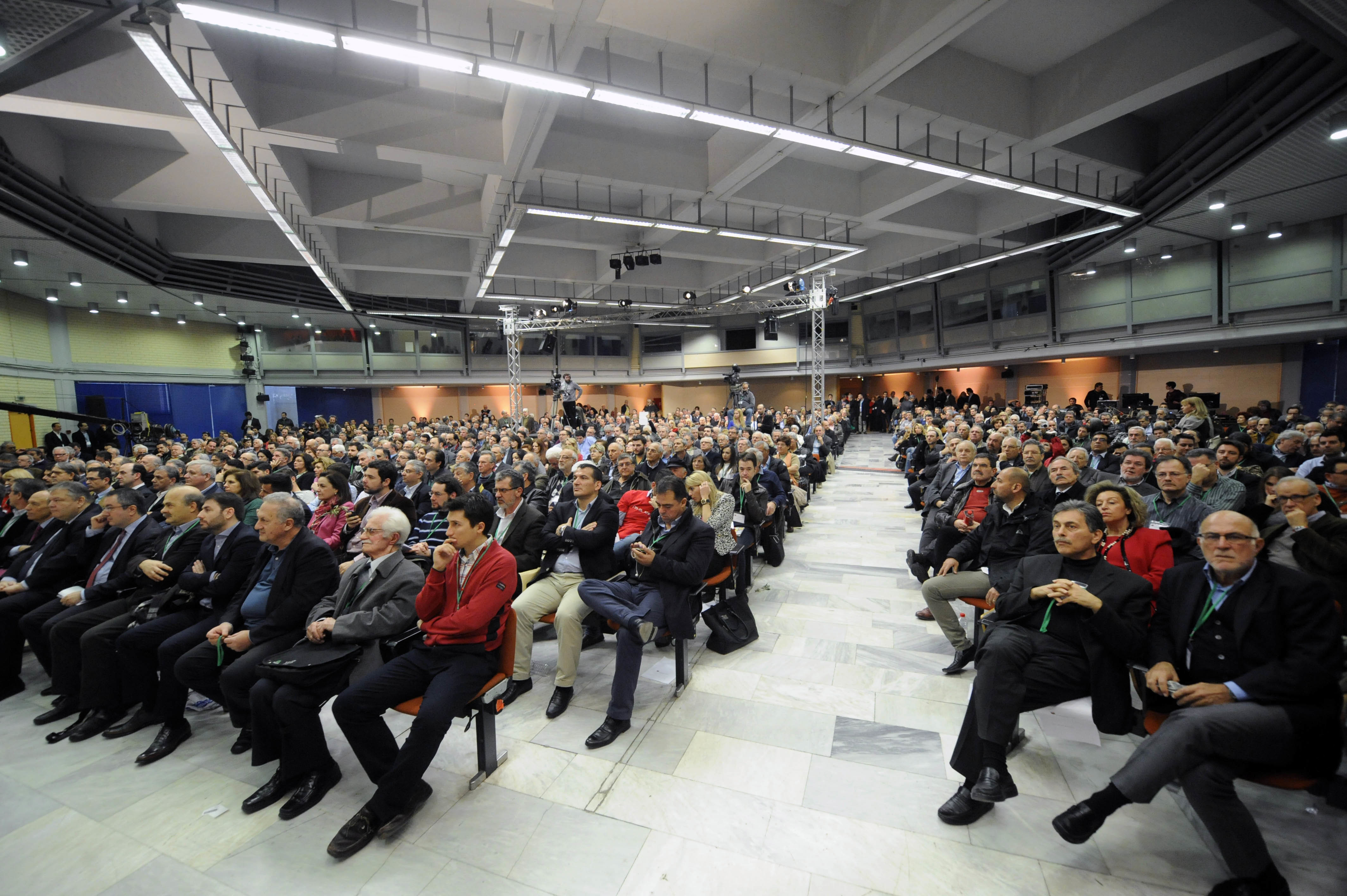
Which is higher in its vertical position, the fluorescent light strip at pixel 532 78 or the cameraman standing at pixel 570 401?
the fluorescent light strip at pixel 532 78

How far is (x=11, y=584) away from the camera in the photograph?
10.9 feet

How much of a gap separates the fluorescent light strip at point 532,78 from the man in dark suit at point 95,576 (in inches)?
156

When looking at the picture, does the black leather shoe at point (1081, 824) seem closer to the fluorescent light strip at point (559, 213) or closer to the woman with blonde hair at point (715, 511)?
the woman with blonde hair at point (715, 511)

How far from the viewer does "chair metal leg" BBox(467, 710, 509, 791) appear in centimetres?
234

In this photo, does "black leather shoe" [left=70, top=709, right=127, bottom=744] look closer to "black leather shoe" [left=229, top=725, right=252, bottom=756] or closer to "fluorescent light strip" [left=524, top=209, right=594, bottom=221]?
"black leather shoe" [left=229, top=725, right=252, bottom=756]

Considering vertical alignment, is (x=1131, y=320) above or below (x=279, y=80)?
below

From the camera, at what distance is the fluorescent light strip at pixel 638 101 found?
4504mm

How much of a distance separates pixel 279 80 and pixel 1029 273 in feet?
55.7

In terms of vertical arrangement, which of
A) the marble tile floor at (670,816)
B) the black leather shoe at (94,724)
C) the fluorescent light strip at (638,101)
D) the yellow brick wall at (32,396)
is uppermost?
the fluorescent light strip at (638,101)

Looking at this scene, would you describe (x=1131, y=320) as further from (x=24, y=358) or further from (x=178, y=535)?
(x=24, y=358)

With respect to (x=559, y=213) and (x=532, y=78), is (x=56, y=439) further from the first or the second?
(x=532, y=78)

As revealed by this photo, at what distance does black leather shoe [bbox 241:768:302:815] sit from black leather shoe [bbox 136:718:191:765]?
76 cm

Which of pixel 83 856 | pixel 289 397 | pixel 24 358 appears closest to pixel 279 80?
pixel 83 856

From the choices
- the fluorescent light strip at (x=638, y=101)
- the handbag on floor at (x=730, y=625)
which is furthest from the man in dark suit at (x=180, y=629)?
the fluorescent light strip at (x=638, y=101)
